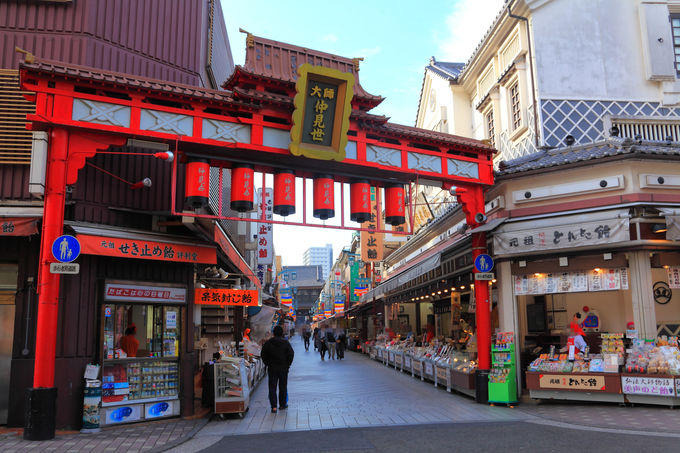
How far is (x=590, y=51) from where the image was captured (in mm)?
16828

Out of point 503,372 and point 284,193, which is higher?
point 284,193

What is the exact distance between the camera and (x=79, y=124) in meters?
9.59

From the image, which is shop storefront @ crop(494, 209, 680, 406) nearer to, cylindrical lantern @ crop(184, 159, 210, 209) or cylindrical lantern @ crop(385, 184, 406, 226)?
cylindrical lantern @ crop(385, 184, 406, 226)

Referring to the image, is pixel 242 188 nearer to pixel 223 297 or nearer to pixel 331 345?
pixel 223 297

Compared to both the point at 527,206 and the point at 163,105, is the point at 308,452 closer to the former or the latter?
the point at 163,105

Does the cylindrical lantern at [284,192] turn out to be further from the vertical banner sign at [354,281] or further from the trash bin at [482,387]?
the vertical banner sign at [354,281]

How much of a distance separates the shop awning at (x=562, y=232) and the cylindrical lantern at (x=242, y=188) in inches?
245

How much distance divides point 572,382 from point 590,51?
11078 millimetres

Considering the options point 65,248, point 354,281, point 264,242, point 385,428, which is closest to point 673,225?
point 385,428

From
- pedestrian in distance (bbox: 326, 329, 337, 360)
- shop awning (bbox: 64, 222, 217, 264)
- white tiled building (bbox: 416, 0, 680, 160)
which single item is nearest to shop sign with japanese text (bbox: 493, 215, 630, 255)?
white tiled building (bbox: 416, 0, 680, 160)

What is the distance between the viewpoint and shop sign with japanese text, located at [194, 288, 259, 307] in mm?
13971

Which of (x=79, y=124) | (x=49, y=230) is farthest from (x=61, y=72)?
(x=49, y=230)

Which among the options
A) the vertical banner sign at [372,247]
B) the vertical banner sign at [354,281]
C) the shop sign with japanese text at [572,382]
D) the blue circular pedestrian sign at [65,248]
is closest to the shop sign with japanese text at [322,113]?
the blue circular pedestrian sign at [65,248]

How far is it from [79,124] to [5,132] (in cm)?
184
